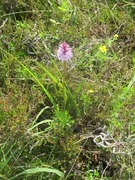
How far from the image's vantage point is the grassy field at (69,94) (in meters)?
1.87

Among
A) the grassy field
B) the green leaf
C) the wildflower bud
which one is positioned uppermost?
the wildflower bud

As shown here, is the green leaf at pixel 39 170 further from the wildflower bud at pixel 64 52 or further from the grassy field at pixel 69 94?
the wildflower bud at pixel 64 52

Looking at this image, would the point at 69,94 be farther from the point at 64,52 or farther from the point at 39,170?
the point at 39,170

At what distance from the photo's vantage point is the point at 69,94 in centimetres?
195

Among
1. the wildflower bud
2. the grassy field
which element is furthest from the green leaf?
the wildflower bud

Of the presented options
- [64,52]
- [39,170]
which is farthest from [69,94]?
[39,170]

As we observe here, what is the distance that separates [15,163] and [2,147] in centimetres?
9

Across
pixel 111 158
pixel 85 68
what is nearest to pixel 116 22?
pixel 85 68

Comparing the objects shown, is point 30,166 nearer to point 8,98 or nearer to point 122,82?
point 8,98

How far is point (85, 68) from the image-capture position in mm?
2170

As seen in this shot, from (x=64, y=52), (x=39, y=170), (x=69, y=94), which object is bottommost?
(x=39, y=170)

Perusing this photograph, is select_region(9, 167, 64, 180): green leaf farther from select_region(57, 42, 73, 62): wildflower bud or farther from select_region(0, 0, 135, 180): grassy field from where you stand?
select_region(57, 42, 73, 62): wildflower bud

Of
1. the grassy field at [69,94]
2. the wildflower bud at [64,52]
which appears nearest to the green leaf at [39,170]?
the grassy field at [69,94]

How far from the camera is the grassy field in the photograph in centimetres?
187
